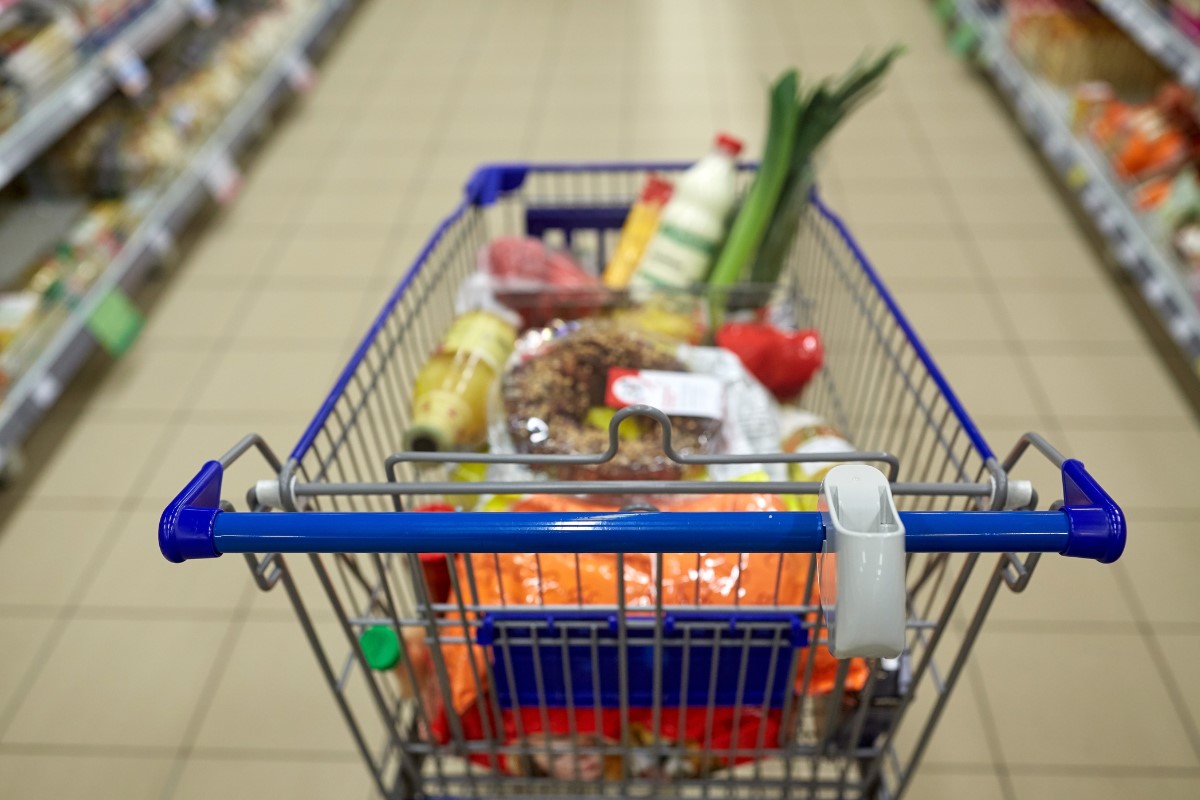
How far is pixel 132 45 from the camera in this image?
3.05 metres

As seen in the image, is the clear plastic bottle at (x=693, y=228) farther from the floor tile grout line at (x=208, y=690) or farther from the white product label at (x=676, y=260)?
the floor tile grout line at (x=208, y=690)

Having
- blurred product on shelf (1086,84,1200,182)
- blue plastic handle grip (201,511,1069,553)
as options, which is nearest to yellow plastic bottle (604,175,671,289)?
blue plastic handle grip (201,511,1069,553)

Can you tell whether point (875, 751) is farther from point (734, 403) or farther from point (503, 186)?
point (503, 186)

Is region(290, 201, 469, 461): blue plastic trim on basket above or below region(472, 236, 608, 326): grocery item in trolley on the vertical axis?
above

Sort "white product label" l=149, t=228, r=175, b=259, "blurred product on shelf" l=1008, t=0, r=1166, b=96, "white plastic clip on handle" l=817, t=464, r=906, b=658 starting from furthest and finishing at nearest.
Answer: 1. "blurred product on shelf" l=1008, t=0, r=1166, b=96
2. "white product label" l=149, t=228, r=175, b=259
3. "white plastic clip on handle" l=817, t=464, r=906, b=658

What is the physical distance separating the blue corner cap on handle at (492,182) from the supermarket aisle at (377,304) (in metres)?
1.12

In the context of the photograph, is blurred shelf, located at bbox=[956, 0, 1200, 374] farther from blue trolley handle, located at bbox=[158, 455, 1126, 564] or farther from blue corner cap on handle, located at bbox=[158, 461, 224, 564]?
blue corner cap on handle, located at bbox=[158, 461, 224, 564]

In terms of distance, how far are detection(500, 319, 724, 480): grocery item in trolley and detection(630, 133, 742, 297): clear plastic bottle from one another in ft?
0.92

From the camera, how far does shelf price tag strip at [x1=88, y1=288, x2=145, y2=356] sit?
2.61 metres

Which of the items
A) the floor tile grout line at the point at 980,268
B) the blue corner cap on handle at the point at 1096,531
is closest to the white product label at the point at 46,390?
the blue corner cap on handle at the point at 1096,531

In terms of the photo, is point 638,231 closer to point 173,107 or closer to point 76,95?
point 76,95

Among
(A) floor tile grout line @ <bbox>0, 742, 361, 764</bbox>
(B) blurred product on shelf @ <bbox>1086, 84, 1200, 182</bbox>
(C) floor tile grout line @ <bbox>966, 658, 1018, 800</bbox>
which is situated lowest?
(C) floor tile grout line @ <bbox>966, 658, 1018, 800</bbox>

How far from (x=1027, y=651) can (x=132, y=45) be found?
331 centimetres

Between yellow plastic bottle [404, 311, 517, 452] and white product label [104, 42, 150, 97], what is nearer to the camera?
yellow plastic bottle [404, 311, 517, 452]
